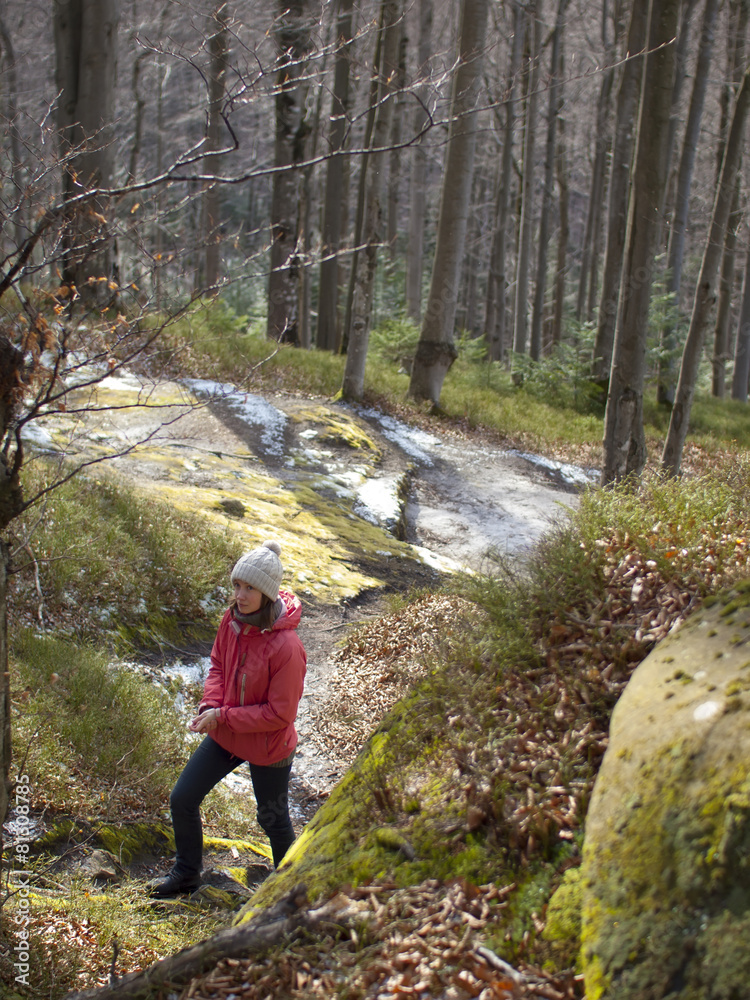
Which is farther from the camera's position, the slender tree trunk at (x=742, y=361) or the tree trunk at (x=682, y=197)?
the slender tree trunk at (x=742, y=361)

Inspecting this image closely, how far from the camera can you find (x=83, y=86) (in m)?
11.9

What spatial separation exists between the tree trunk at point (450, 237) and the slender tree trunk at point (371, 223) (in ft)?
4.05

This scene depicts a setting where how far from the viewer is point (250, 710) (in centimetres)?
340

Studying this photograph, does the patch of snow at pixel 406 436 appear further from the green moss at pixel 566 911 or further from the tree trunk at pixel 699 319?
the green moss at pixel 566 911

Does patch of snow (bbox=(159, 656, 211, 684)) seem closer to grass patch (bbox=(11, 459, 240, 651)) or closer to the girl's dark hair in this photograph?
grass patch (bbox=(11, 459, 240, 651))

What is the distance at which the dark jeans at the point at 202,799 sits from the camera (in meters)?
3.43

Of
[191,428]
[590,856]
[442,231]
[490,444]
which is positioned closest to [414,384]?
[490,444]

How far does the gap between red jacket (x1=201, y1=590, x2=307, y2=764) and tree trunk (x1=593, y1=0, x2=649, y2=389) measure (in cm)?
1231

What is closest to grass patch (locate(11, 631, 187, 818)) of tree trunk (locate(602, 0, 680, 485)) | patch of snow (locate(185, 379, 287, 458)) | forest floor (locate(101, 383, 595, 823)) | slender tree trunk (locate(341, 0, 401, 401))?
forest floor (locate(101, 383, 595, 823))

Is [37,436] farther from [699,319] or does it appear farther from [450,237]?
[450,237]

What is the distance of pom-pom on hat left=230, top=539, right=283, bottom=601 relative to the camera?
3.41 m

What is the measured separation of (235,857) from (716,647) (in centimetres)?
281

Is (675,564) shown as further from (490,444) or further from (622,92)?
(622,92)

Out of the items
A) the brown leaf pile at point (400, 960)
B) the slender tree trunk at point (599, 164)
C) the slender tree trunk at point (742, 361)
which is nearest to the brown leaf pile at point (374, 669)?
the brown leaf pile at point (400, 960)
